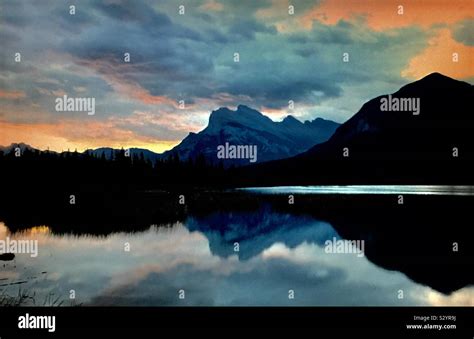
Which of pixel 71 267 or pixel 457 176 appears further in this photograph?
pixel 457 176

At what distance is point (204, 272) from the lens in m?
23.0

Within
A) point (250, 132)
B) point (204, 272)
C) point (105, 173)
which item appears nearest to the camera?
point (204, 272)

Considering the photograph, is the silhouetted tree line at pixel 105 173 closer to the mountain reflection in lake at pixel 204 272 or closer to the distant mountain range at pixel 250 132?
the distant mountain range at pixel 250 132

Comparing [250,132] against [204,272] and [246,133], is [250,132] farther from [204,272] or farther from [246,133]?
[204,272]

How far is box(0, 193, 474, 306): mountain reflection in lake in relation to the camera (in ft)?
64.4

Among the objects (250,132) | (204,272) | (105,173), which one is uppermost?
A: (250,132)

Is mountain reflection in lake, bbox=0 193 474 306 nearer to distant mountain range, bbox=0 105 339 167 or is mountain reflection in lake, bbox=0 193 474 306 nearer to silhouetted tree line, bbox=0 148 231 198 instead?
distant mountain range, bbox=0 105 339 167

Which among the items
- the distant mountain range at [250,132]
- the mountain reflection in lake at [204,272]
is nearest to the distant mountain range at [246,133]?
the distant mountain range at [250,132]

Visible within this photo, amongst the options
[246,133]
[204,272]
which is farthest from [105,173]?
[204,272]

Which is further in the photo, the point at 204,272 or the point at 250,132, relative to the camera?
the point at 250,132
